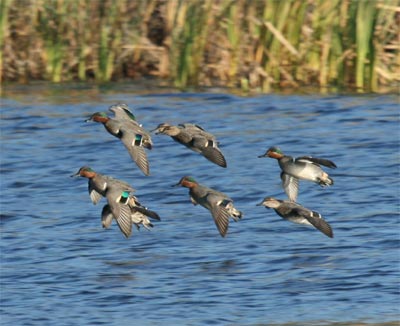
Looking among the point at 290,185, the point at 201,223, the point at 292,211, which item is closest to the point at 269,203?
the point at 292,211

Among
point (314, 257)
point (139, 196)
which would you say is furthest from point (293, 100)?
point (314, 257)

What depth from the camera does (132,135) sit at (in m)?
8.11

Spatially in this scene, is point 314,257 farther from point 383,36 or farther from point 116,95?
point 116,95

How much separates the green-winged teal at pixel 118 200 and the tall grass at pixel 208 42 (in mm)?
6472

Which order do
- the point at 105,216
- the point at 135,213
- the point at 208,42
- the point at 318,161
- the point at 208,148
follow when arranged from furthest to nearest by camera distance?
the point at 208,42 → the point at 135,213 → the point at 105,216 → the point at 208,148 → the point at 318,161

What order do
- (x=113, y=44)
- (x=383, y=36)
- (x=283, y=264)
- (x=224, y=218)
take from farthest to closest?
(x=113, y=44) < (x=383, y=36) < (x=283, y=264) < (x=224, y=218)

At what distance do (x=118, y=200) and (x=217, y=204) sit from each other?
664 mm

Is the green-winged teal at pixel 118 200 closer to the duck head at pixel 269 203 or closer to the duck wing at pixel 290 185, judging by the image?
the duck head at pixel 269 203

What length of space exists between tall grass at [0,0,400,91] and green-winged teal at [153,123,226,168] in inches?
243

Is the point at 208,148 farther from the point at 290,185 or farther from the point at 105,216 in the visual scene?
the point at 290,185

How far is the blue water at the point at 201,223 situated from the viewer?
26.7 ft

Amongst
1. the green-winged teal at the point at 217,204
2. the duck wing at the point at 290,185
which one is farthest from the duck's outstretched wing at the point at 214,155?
the duck wing at the point at 290,185

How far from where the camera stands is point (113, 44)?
15.6 m

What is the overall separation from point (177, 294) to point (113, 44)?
7687 millimetres
